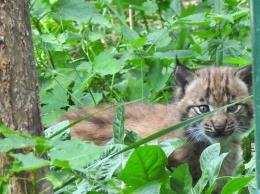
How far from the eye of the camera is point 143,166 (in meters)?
3.55

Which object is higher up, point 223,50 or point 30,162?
point 30,162

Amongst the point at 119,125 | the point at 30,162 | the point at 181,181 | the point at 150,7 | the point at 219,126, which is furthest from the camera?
the point at 150,7

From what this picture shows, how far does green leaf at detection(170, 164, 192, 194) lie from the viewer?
365 centimetres

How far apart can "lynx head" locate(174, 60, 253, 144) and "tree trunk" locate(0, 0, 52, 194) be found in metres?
2.12

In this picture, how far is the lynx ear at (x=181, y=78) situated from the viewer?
5.39m

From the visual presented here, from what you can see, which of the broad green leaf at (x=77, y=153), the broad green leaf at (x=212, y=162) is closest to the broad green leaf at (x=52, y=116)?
the broad green leaf at (x=212, y=162)

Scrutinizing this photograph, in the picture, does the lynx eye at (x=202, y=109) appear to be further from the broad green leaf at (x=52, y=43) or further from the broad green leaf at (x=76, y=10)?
the broad green leaf at (x=52, y=43)

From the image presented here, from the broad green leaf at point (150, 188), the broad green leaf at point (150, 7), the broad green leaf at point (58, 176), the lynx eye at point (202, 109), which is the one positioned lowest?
the lynx eye at point (202, 109)

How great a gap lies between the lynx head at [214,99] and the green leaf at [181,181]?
1373mm

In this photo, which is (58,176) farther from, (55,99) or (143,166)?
(55,99)

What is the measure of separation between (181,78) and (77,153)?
107 inches

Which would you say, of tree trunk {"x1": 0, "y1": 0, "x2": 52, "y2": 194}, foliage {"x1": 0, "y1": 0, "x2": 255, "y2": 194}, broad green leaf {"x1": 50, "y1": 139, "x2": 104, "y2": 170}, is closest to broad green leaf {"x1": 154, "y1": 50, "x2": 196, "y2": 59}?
foliage {"x1": 0, "y1": 0, "x2": 255, "y2": 194}

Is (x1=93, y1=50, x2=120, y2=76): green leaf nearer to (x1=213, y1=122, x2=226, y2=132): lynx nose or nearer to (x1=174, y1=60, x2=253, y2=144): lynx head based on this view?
(x1=174, y1=60, x2=253, y2=144): lynx head

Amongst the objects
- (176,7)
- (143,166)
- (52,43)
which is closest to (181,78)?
→ (52,43)
